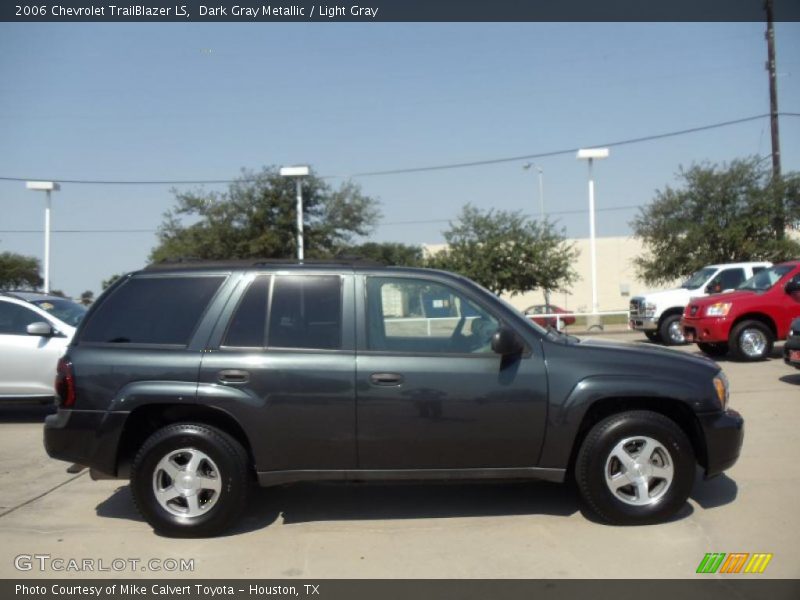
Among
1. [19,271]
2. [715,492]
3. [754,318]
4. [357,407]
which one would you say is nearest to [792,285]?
[754,318]

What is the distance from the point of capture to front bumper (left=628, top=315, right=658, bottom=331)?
16.8 metres

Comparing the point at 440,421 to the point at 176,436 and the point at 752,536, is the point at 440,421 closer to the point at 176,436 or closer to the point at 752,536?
the point at 176,436

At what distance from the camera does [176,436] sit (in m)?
4.77

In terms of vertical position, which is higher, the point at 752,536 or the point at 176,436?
the point at 176,436

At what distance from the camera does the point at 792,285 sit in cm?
1232

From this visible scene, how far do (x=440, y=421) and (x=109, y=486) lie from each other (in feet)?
11.0

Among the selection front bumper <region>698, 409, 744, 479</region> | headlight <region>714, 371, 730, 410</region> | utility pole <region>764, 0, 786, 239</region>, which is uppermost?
utility pole <region>764, 0, 786, 239</region>

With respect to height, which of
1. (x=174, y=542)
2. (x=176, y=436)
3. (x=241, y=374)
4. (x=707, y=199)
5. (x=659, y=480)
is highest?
(x=707, y=199)

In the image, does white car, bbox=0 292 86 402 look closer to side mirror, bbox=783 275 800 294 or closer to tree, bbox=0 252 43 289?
side mirror, bbox=783 275 800 294

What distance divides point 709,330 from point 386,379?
9966 millimetres

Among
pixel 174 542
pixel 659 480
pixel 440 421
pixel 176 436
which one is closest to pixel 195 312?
pixel 176 436

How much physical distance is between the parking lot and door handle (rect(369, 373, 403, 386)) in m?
1.06

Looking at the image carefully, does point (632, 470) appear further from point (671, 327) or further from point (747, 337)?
point (671, 327)
